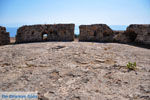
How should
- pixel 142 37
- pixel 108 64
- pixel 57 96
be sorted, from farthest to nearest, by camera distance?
pixel 142 37 < pixel 108 64 < pixel 57 96

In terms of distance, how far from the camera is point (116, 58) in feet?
19.5

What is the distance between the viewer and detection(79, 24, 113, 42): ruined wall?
34.6 ft

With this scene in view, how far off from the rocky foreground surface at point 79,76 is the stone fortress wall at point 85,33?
3812 mm

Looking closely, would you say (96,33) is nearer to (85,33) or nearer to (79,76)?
(85,33)

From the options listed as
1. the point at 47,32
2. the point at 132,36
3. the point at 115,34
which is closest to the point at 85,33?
the point at 115,34

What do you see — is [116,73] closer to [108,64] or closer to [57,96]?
[108,64]

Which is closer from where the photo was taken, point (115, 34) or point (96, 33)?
point (115, 34)

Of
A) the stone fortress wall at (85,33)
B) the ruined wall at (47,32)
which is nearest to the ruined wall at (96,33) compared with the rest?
the stone fortress wall at (85,33)

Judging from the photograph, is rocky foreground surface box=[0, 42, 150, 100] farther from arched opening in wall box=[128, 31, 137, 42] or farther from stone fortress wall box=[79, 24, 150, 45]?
arched opening in wall box=[128, 31, 137, 42]

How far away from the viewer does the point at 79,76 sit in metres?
4.26

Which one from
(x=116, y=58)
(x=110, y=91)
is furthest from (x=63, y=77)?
(x=116, y=58)

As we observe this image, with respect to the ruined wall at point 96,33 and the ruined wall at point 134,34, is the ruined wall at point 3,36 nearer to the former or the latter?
the ruined wall at point 96,33

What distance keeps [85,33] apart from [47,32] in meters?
3.35

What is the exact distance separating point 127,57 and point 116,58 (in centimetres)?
54
